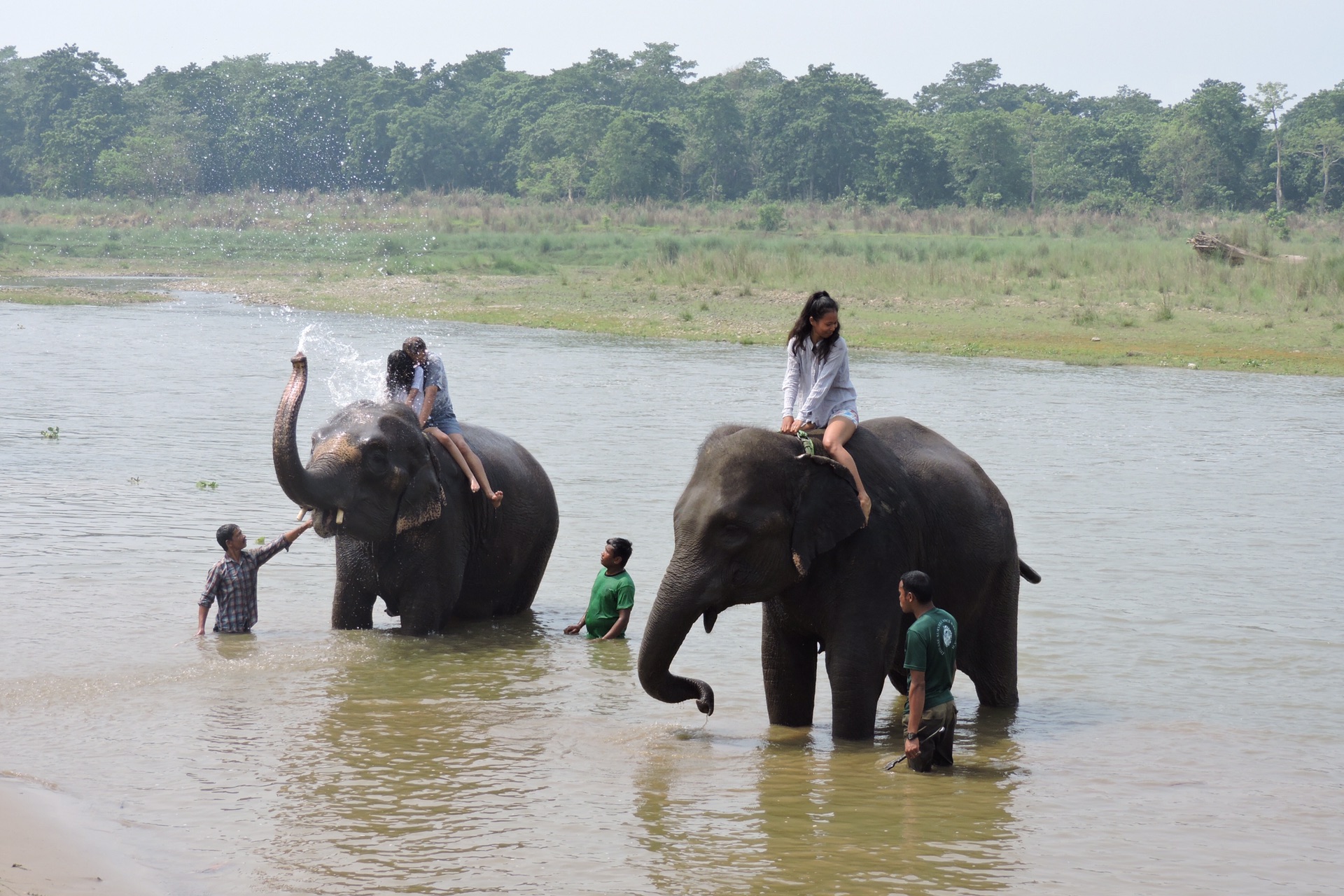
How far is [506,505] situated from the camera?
8805 mm

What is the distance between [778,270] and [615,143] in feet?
118

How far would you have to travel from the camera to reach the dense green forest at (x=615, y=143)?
210 feet

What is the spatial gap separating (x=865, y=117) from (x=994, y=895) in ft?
226

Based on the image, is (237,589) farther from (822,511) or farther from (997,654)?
(997,654)

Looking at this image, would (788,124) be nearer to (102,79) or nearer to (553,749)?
(102,79)

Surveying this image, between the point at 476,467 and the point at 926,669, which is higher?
the point at 476,467

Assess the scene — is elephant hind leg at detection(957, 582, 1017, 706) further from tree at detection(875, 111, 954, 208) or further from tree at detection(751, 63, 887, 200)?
tree at detection(751, 63, 887, 200)

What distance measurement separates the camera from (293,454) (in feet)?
23.7

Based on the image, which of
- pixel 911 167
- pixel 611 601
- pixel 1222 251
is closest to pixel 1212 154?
pixel 911 167

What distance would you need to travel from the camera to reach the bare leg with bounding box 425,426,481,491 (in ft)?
27.5

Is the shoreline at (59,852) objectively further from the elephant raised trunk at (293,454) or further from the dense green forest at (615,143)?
the dense green forest at (615,143)

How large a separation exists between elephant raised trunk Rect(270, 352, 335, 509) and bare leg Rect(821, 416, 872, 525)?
2.49 m

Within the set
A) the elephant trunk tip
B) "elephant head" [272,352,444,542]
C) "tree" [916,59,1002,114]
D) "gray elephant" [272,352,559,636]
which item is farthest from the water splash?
"tree" [916,59,1002,114]

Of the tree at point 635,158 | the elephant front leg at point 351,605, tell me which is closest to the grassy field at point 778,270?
the tree at point 635,158
